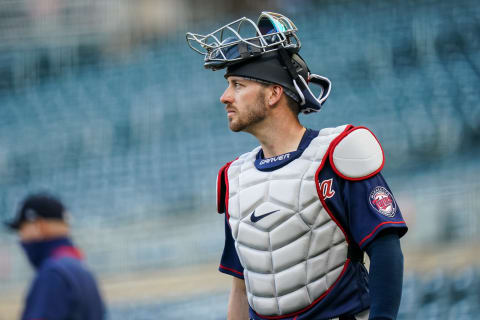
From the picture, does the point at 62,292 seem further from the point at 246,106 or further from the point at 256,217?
the point at 246,106

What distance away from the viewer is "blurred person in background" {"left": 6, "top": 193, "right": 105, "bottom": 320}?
3.34m

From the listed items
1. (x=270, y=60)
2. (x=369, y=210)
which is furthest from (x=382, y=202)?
(x=270, y=60)

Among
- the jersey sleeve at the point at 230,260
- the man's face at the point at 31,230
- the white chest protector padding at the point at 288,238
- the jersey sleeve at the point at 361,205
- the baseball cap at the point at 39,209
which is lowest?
the man's face at the point at 31,230

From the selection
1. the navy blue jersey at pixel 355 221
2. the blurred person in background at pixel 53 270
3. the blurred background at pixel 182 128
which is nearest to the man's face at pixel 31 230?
the blurred person in background at pixel 53 270

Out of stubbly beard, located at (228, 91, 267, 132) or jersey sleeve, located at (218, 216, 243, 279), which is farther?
jersey sleeve, located at (218, 216, 243, 279)

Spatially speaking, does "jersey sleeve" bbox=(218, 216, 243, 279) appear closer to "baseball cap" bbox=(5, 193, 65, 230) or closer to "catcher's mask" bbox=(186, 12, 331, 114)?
"catcher's mask" bbox=(186, 12, 331, 114)

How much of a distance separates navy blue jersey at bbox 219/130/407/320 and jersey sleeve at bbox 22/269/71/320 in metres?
1.19

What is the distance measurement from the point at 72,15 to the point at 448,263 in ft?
19.8

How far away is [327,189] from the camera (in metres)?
2.57

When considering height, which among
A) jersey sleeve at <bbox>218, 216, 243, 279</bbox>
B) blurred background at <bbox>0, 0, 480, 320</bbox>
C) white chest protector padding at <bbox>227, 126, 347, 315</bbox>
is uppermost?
white chest protector padding at <bbox>227, 126, 347, 315</bbox>

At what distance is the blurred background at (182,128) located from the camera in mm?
8852

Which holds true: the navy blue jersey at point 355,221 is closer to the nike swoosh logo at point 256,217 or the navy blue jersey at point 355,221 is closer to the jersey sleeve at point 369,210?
the jersey sleeve at point 369,210

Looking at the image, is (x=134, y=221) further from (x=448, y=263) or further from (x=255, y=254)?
(x=255, y=254)

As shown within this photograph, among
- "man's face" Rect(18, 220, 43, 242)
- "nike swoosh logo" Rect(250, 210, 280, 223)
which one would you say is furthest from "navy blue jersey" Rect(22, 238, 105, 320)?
"nike swoosh logo" Rect(250, 210, 280, 223)
